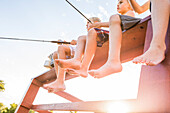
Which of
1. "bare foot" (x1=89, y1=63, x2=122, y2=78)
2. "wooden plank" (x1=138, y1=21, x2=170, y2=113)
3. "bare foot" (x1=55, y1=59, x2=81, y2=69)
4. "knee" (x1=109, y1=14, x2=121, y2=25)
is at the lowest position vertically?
"wooden plank" (x1=138, y1=21, x2=170, y2=113)

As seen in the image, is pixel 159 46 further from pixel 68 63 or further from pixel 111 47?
pixel 68 63

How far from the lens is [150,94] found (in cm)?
67

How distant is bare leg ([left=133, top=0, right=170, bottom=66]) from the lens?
68cm

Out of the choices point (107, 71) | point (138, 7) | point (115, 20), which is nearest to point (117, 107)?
point (107, 71)

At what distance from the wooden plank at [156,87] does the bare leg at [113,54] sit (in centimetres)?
17

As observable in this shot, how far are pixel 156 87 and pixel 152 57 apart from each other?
127mm

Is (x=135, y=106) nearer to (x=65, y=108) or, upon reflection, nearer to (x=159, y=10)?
(x=159, y=10)

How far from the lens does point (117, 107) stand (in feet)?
2.66

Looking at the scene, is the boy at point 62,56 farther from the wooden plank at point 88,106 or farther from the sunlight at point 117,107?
the sunlight at point 117,107

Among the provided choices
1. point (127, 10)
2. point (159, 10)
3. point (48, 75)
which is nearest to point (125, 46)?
point (127, 10)

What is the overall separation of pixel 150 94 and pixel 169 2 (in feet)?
1.50

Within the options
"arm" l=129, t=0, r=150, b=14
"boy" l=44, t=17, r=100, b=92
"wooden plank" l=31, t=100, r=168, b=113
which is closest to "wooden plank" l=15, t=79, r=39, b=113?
"boy" l=44, t=17, r=100, b=92

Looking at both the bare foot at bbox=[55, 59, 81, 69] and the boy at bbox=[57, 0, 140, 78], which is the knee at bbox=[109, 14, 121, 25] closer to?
the boy at bbox=[57, 0, 140, 78]

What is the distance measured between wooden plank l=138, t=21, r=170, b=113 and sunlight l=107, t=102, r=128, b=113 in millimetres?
95
